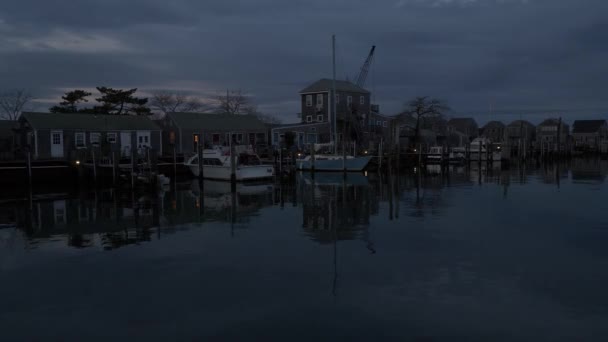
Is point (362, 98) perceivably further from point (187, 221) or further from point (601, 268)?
point (601, 268)

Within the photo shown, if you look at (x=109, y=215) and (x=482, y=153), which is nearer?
(x=109, y=215)

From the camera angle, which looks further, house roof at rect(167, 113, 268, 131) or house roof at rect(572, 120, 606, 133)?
house roof at rect(572, 120, 606, 133)

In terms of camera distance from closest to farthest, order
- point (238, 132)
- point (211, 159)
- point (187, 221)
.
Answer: point (187, 221) < point (211, 159) < point (238, 132)

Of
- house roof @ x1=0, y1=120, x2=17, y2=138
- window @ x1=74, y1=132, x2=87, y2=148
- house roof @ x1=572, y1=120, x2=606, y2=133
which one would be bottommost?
window @ x1=74, y1=132, x2=87, y2=148

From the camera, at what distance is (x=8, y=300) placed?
11.1 meters

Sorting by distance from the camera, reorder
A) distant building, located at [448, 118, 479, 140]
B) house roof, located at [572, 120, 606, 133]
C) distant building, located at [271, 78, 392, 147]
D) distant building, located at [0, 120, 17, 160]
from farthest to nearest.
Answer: house roof, located at [572, 120, 606, 133]
distant building, located at [448, 118, 479, 140]
distant building, located at [271, 78, 392, 147]
distant building, located at [0, 120, 17, 160]

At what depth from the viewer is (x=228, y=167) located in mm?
42750

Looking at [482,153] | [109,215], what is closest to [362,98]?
[482,153]

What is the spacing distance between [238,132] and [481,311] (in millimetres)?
55032

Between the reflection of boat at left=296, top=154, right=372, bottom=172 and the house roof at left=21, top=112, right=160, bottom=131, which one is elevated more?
the house roof at left=21, top=112, right=160, bottom=131

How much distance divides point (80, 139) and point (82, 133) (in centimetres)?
65

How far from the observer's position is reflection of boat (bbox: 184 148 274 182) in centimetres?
4166

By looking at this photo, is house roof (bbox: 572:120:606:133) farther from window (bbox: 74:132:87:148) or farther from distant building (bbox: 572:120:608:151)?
window (bbox: 74:132:87:148)

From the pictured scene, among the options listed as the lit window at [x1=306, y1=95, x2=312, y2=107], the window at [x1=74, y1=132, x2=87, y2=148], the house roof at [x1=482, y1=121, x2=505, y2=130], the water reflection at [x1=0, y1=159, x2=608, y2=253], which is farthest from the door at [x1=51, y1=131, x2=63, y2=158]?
the house roof at [x1=482, y1=121, x2=505, y2=130]
